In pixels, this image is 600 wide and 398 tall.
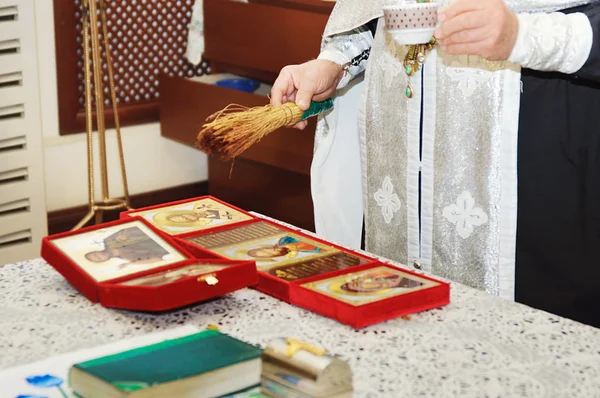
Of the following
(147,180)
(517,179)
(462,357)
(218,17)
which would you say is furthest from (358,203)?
(147,180)

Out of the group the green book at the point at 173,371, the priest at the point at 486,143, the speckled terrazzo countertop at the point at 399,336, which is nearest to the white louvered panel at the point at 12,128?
the priest at the point at 486,143

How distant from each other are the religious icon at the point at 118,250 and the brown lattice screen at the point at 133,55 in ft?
7.12

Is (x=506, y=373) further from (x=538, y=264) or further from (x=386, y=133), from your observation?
(x=386, y=133)

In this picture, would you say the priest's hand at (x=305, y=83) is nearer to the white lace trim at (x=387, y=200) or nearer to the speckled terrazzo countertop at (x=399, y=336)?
the white lace trim at (x=387, y=200)

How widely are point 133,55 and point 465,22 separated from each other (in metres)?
2.59

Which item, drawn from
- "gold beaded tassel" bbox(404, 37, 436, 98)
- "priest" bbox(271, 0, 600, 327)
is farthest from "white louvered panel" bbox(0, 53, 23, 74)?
"gold beaded tassel" bbox(404, 37, 436, 98)

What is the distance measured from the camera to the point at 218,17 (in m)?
3.61

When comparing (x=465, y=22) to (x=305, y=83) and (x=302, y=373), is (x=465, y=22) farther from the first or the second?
(x=302, y=373)

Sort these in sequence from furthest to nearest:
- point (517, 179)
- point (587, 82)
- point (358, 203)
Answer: point (358, 203)
point (517, 179)
point (587, 82)

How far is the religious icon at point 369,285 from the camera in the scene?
50.4 inches

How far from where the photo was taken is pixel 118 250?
1424mm

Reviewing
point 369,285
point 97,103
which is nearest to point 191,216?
point 369,285

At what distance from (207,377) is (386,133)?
105cm

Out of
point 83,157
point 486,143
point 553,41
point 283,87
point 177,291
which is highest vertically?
point 553,41
